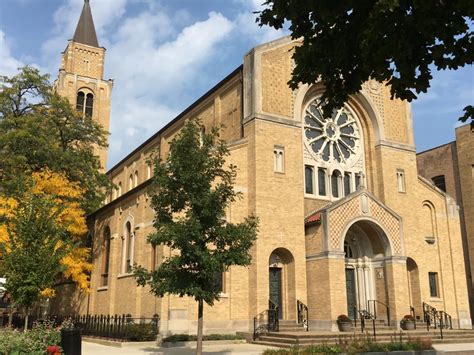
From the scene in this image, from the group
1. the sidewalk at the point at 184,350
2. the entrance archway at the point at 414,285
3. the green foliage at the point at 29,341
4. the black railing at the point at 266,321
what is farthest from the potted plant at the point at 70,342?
the entrance archway at the point at 414,285

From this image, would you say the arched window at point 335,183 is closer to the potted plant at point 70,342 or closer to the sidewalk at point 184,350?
the sidewalk at point 184,350

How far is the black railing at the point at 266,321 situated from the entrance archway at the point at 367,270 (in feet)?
17.8

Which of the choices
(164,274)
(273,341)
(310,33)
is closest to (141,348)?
(273,341)

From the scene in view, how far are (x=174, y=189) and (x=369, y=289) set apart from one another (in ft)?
51.4

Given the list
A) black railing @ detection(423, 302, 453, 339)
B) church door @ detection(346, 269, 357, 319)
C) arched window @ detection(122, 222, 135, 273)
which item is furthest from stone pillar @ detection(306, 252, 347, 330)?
arched window @ detection(122, 222, 135, 273)

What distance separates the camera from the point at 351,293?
86.9 feet

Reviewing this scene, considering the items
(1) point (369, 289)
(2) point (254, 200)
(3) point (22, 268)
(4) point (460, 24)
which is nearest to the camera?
(4) point (460, 24)

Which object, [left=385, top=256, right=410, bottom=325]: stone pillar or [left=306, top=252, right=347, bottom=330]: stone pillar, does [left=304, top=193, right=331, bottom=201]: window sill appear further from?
[left=385, top=256, right=410, bottom=325]: stone pillar

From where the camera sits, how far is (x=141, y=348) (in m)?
19.6

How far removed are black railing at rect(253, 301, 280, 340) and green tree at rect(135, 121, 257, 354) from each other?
8163 mm

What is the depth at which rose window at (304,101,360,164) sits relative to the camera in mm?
28016

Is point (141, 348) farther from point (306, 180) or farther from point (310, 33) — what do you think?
point (310, 33)

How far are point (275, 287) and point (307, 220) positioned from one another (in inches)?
147

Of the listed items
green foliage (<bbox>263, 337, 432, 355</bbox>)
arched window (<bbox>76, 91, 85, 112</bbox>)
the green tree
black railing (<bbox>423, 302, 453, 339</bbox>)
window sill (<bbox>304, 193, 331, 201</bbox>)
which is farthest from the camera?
arched window (<bbox>76, 91, 85, 112</bbox>)
